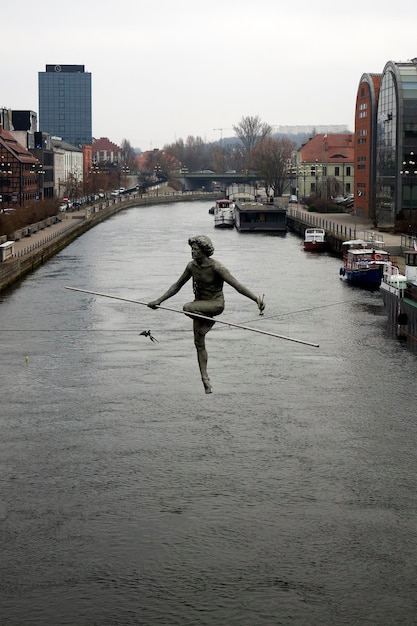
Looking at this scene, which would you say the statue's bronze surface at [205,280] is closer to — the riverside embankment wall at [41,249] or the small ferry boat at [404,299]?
the small ferry boat at [404,299]

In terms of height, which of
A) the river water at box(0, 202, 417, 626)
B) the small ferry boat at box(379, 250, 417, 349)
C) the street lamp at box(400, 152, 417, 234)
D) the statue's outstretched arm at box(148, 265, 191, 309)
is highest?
the street lamp at box(400, 152, 417, 234)

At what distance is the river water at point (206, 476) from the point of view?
26578 millimetres

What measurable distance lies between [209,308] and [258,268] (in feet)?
215

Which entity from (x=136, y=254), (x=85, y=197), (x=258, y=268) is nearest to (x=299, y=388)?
(x=258, y=268)

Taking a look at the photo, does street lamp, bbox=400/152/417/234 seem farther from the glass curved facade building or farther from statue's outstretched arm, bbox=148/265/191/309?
statue's outstretched arm, bbox=148/265/191/309

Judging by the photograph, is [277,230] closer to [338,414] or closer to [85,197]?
[85,197]

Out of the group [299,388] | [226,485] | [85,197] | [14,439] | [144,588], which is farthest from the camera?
[85,197]

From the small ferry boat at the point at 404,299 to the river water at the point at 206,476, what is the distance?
99 centimetres

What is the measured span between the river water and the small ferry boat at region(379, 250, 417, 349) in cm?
99

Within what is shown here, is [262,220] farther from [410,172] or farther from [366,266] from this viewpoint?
[366,266]

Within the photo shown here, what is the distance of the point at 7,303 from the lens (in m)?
62.4

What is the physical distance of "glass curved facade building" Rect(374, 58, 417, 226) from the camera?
323ft

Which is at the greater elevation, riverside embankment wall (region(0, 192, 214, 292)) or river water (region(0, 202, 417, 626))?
riverside embankment wall (region(0, 192, 214, 292))

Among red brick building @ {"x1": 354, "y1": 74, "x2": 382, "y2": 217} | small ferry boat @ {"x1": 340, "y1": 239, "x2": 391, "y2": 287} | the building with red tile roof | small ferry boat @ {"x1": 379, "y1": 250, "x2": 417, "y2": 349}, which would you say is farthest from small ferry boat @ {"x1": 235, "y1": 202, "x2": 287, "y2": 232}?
small ferry boat @ {"x1": 379, "y1": 250, "x2": 417, "y2": 349}
